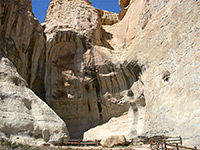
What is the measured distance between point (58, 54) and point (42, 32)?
7.41 ft

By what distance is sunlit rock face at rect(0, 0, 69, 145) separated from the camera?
12.1 m

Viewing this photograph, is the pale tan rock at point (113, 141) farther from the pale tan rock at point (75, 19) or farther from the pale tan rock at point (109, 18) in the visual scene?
the pale tan rock at point (109, 18)

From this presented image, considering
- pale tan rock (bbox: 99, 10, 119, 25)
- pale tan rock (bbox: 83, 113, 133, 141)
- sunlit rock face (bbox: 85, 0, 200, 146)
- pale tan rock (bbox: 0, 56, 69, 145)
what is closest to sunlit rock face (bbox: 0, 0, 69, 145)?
pale tan rock (bbox: 0, 56, 69, 145)

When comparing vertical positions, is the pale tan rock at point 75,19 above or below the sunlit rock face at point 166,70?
above

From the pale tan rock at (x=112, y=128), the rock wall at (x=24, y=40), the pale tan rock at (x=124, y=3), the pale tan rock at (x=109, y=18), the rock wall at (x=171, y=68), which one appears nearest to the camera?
the rock wall at (x=171, y=68)

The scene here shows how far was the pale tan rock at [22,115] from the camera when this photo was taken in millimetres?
11781

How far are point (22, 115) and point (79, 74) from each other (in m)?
7.83

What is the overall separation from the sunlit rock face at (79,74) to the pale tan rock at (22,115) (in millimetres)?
5661

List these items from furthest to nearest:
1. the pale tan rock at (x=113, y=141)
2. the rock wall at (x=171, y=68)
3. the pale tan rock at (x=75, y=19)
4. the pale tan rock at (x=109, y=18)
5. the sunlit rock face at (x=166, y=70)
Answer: the pale tan rock at (x=109, y=18), the pale tan rock at (x=75, y=19), the pale tan rock at (x=113, y=141), the sunlit rock face at (x=166, y=70), the rock wall at (x=171, y=68)

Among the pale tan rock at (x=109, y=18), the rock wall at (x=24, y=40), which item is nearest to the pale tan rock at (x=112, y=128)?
the rock wall at (x=24, y=40)

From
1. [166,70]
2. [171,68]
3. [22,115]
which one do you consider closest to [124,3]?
[166,70]

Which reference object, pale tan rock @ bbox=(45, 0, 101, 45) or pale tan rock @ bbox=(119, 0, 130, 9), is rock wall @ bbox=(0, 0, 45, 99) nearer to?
pale tan rock @ bbox=(45, 0, 101, 45)

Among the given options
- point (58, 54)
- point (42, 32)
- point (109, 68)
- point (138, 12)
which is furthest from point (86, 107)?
point (138, 12)

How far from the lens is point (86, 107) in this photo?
19875 mm
